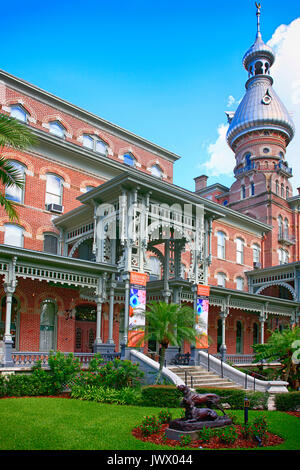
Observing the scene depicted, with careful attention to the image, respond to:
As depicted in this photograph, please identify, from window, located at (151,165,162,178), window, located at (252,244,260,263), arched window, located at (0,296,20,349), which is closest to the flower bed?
arched window, located at (0,296,20,349)

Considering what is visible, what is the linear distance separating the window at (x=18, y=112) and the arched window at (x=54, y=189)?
4285 millimetres

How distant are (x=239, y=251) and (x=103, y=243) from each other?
1909 centimetres

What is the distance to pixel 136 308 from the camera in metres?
19.9

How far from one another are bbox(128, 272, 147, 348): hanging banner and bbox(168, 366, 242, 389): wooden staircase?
222 cm

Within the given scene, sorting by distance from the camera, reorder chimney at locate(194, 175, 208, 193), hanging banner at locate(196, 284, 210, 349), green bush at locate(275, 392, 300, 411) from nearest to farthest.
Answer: green bush at locate(275, 392, 300, 411) → hanging banner at locate(196, 284, 210, 349) → chimney at locate(194, 175, 208, 193)

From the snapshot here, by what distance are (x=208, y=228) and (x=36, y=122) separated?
12.3 m

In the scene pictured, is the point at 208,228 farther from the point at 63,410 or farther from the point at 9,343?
the point at 63,410

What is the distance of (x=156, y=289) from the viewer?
24688mm

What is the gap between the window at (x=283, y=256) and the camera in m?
42.0

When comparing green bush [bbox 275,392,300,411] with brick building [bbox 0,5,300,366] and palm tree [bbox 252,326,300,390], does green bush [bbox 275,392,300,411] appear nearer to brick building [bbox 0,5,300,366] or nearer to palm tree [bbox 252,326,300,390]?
palm tree [bbox 252,326,300,390]

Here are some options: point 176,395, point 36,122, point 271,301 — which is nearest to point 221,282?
point 271,301

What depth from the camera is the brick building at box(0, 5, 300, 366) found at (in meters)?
20.3

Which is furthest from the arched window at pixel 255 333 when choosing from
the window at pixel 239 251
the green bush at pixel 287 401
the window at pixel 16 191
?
the window at pixel 16 191

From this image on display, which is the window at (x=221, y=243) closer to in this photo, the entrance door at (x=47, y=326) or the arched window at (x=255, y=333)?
the arched window at (x=255, y=333)
